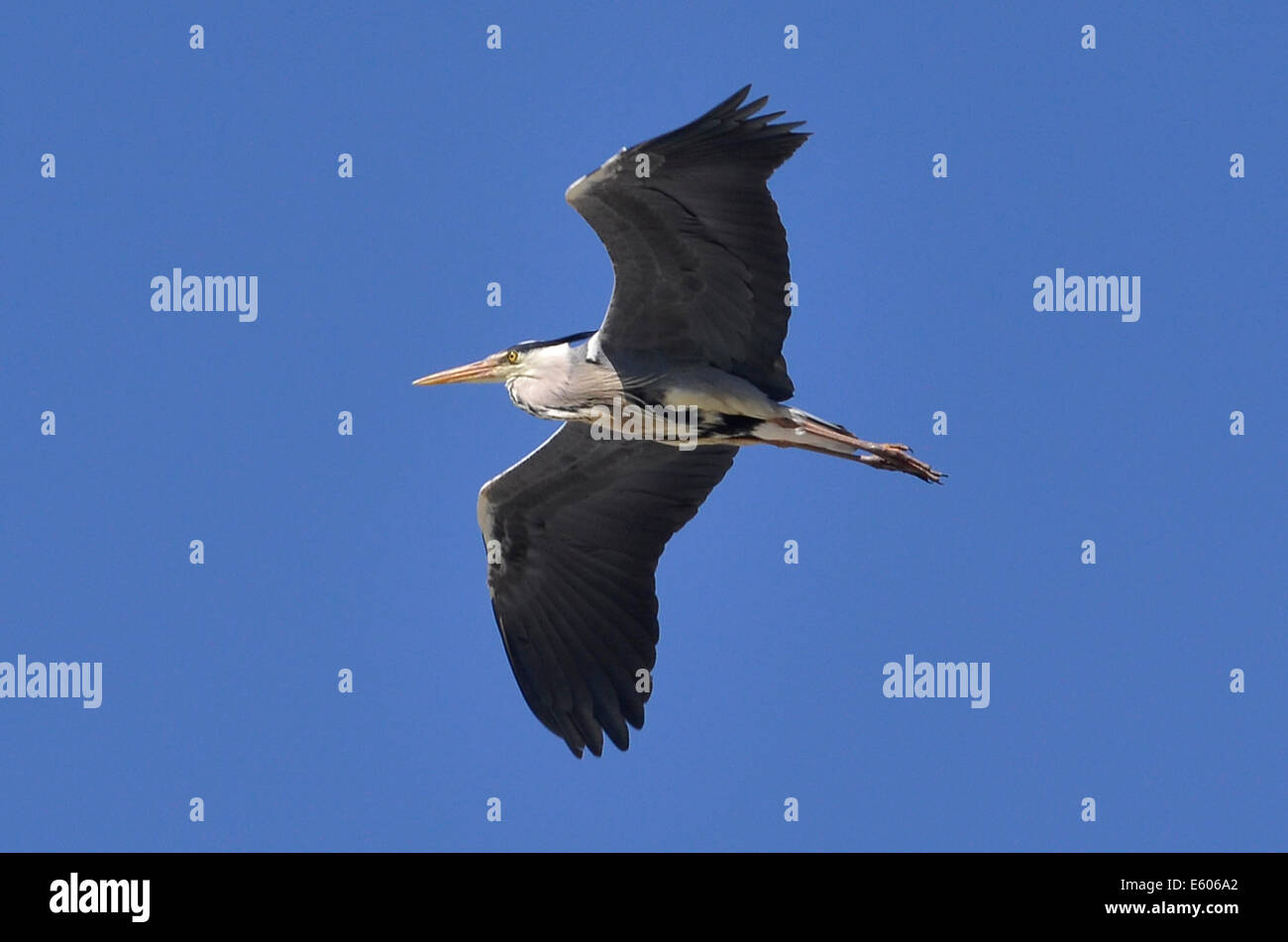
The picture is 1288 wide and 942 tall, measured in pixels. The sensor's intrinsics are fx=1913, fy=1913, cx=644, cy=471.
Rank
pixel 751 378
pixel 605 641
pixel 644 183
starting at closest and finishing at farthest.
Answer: pixel 644 183, pixel 751 378, pixel 605 641

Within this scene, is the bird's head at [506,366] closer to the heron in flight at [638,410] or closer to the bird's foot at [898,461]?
the heron in flight at [638,410]

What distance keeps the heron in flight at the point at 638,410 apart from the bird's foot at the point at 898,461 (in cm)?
1

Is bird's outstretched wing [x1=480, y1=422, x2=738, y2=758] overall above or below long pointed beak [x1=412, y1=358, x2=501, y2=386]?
below

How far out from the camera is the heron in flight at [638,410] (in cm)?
1095

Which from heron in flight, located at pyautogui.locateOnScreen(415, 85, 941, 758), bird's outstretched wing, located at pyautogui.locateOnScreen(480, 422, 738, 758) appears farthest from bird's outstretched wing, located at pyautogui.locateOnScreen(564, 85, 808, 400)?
bird's outstretched wing, located at pyautogui.locateOnScreen(480, 422, 738, 758)

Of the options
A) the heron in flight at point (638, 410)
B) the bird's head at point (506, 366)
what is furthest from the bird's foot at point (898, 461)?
the bird's head at point (506, 366)

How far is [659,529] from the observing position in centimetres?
1291

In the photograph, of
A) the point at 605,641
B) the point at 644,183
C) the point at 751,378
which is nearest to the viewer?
the point at 644,183

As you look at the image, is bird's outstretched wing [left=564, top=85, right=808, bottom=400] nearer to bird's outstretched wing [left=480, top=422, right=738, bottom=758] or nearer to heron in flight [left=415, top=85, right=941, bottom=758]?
heron in flight [left=415, top=85, right=941, bottom=758]

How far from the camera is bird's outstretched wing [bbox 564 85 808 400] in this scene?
10789mm

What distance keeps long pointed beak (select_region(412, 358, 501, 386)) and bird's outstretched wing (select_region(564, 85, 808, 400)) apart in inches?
42.7
